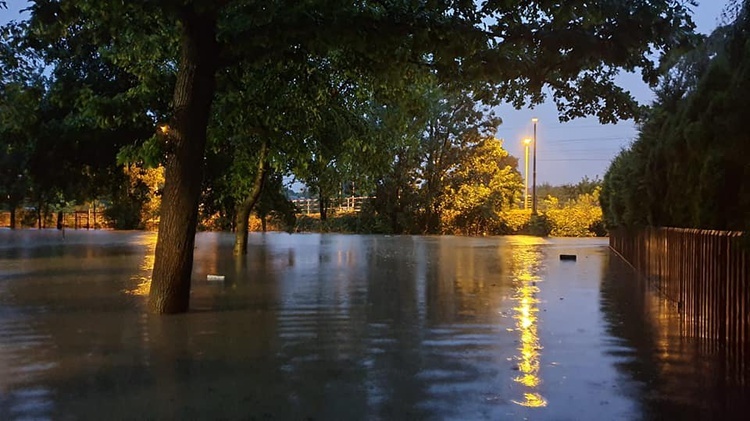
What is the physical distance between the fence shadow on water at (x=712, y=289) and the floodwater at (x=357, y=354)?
212 millimetres

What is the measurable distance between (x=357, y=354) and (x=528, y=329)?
2.49 meters

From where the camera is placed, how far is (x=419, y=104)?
13.6 metres

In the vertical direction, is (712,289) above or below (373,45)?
below

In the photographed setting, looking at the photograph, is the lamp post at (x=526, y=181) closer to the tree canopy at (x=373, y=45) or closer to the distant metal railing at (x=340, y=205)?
the distant metal railing at (x=340, y=205)

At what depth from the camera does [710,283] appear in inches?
315

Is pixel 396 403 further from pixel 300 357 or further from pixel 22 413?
pixel 22 413

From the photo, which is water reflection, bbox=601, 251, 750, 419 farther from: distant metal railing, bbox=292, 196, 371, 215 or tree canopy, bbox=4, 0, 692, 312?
distant metal railing, bbox=292, 196, 371, 215

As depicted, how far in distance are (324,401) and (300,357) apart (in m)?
1.54

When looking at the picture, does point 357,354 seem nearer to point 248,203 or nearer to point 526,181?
point 248,203

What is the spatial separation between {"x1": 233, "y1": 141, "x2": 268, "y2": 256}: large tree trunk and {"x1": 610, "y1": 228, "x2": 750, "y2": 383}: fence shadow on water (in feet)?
30.7

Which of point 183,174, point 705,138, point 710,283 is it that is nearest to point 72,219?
point 183,174

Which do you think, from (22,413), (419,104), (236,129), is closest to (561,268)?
(419,104)

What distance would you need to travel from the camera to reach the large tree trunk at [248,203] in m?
17.2

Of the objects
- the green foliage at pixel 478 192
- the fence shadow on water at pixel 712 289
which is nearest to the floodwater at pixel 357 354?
the fence shadow on water at pixel 712 289
